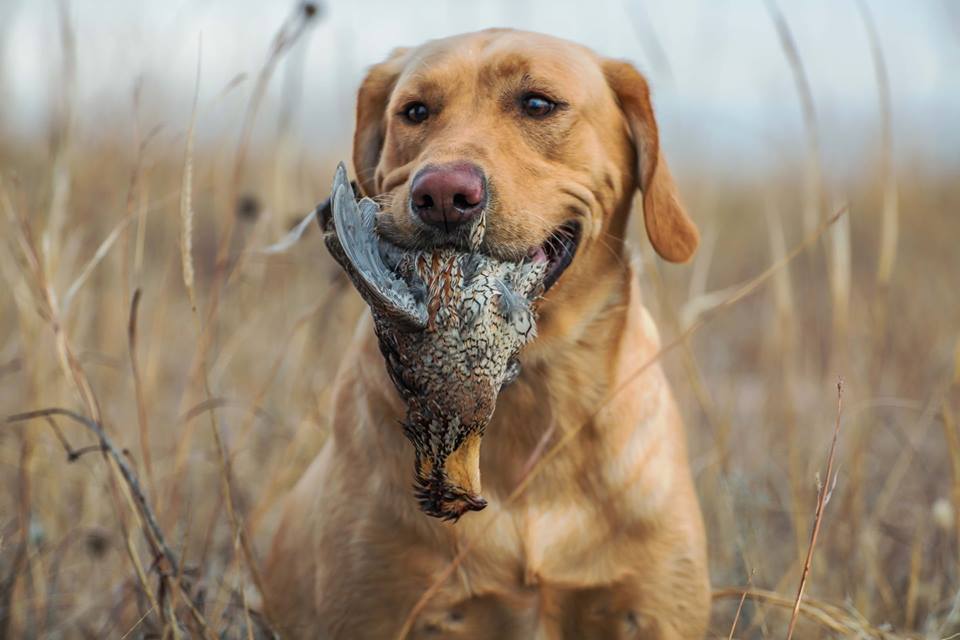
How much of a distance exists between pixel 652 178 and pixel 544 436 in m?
0.66

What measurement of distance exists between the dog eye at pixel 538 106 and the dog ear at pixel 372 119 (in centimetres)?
43

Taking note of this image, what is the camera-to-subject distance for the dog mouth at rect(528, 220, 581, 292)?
2.12 m

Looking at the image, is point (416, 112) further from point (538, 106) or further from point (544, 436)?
point (544, 436)

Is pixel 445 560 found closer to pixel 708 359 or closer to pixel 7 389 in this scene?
pixel 7 389

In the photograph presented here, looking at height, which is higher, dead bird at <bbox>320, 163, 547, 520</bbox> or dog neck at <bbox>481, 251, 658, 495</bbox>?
dead bird at <bbox>320, 163, 547, 520</bbox>

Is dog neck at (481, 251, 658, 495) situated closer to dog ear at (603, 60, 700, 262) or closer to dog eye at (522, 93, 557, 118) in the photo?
dog ear at (603, 60, 700, 262)

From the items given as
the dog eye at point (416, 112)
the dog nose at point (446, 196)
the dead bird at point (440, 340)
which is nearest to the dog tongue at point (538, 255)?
the dog nose at point (446, 196)

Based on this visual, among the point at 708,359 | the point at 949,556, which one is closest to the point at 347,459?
the point at 949,556

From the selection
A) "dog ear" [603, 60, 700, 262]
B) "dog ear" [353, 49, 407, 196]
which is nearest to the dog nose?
"dog ear" [603, 60, 700, 262]

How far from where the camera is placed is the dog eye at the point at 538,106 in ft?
7.65

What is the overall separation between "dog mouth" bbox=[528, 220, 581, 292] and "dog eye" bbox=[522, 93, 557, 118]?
0.28 m

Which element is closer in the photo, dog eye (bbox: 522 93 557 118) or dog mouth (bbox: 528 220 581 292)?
dog mouth (bbox: 528 220 581 292)

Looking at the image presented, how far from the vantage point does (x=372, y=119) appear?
2660 mm

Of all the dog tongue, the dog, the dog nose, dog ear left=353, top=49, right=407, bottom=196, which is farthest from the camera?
dog ear left=353, top=49, right=407, bottom=196
